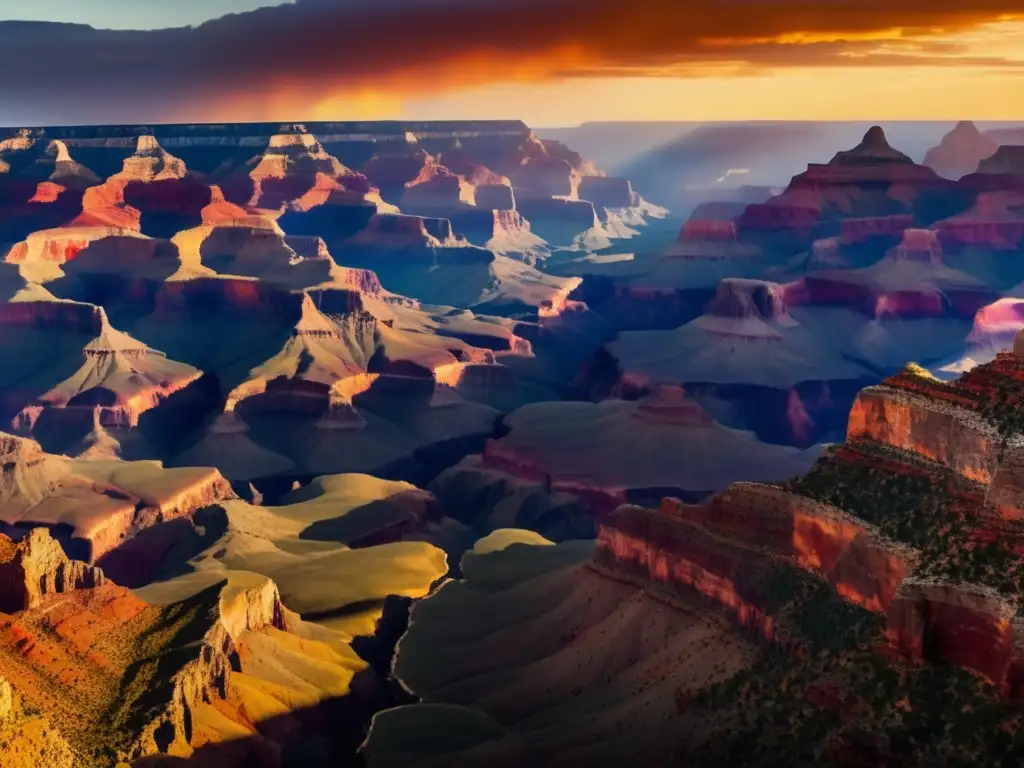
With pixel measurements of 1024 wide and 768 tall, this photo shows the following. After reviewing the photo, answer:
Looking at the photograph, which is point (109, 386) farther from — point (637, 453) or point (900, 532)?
point (900, 532)

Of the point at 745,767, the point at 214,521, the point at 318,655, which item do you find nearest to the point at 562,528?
the point at 214,521

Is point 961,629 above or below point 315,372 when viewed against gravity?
above

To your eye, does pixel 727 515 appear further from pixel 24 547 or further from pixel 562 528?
pixel 562 528

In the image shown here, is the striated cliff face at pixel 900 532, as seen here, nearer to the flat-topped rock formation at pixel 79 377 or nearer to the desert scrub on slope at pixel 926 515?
the desert scrub on slope at pixel 926 515

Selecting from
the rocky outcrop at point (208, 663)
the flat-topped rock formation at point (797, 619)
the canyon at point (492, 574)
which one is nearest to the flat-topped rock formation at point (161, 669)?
the rocky outcrop at point (208, 663)

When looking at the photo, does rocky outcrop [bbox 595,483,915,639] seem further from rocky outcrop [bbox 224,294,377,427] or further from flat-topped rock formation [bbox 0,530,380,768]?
rocky outcrop [bbox 224,294,377,427]

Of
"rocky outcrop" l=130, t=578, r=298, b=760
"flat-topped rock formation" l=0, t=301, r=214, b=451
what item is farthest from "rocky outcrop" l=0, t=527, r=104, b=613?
"flat-topped rock formation" l=0, t=301, r=214, b=451

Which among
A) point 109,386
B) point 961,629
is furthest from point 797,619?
point 109,386

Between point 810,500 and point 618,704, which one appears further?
point 618,704
